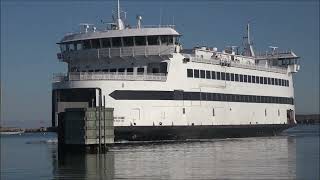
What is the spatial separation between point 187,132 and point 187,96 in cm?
259

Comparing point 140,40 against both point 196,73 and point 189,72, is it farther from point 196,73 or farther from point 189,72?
point 196,73

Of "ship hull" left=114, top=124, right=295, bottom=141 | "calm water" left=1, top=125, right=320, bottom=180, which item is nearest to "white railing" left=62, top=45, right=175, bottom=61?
"ship hull" left=114, top=124, right=295, bottom=141

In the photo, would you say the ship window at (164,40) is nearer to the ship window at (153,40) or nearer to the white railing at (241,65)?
the ship window at (153,40)

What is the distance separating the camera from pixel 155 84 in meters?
40.0

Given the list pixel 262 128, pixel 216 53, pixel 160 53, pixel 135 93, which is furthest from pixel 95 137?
pixel 262 128

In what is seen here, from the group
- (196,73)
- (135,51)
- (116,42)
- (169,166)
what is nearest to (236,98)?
(196,73)

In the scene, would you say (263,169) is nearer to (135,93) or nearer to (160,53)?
(135,93)

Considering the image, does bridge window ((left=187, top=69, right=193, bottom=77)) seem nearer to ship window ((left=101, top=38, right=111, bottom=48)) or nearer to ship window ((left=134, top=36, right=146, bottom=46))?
ship window ((left=134, top=36, right=146, bottom=46))

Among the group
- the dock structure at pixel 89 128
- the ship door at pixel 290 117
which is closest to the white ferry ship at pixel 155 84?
the dock structure at pixel 89 128

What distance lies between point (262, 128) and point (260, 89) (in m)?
3.48

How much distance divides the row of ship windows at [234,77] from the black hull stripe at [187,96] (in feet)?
4.26

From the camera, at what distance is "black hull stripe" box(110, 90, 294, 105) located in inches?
1518

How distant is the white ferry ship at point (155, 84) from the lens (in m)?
38.5

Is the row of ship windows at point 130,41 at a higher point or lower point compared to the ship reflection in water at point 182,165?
higher
